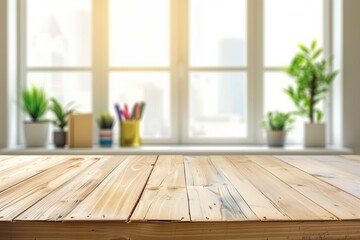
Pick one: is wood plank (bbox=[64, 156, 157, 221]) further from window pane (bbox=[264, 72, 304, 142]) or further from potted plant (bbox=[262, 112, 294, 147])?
window pane (bbox=[264, 72, 304, 142])

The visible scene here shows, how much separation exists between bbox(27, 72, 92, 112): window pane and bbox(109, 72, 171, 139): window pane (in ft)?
0.59

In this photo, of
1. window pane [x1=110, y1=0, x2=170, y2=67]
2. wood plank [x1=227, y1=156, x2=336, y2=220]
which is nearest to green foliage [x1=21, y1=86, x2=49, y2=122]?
window pane [x1=110, y1=0, x2=170, y2=67]

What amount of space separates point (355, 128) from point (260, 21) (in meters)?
0.96

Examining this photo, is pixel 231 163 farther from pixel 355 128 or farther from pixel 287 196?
pixel 355 128

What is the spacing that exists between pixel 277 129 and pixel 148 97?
92cm

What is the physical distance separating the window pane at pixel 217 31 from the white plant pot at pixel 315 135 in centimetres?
64

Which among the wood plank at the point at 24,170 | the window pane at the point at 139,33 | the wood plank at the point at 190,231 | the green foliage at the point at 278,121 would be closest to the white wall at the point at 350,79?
the green foliage at the point at 278,121

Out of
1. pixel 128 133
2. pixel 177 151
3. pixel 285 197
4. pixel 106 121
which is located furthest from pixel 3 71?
pixel 285 197

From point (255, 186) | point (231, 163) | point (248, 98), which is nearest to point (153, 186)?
point (255, 186)

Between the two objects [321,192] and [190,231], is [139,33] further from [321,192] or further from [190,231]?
[190,231]

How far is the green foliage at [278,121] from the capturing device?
2441 mm

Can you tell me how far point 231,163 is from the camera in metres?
1.14

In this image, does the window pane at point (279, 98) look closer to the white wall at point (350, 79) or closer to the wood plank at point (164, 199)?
the white wall at point (350, 79)

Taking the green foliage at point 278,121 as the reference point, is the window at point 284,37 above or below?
above
